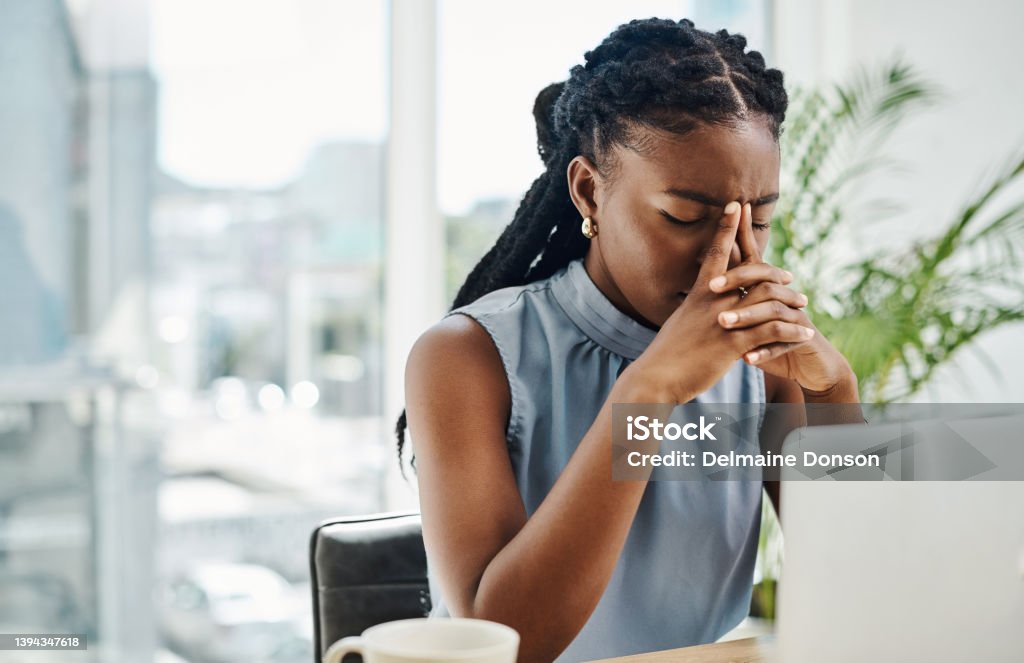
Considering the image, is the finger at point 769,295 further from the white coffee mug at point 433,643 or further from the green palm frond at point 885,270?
the green palm frond at point 885,270

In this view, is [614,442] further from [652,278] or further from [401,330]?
[401,330]

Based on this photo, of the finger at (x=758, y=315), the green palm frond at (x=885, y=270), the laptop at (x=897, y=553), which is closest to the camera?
the laptop at (x=897, y=553)

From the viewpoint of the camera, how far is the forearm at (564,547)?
0.92 meters

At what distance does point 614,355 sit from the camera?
4.00 feet

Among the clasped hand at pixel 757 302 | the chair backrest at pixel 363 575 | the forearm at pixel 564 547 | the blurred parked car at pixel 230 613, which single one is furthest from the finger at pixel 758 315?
the blurred parked car at pixel 230 613

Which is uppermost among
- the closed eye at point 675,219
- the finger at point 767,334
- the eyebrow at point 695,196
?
the eyebrow at point 695,196

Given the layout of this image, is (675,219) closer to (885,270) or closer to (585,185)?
(585,185)

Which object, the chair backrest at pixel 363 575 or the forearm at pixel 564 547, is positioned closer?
the forearm at pixel 564 547

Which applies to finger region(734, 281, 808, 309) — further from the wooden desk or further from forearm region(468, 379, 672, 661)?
the wooden desk

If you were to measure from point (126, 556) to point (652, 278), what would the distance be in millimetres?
1653

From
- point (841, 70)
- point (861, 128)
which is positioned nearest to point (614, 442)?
point (861, 128)

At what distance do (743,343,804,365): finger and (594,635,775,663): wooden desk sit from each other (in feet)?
0.92

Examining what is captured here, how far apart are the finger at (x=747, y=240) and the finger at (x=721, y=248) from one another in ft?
0.05

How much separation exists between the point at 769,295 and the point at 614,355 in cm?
26
